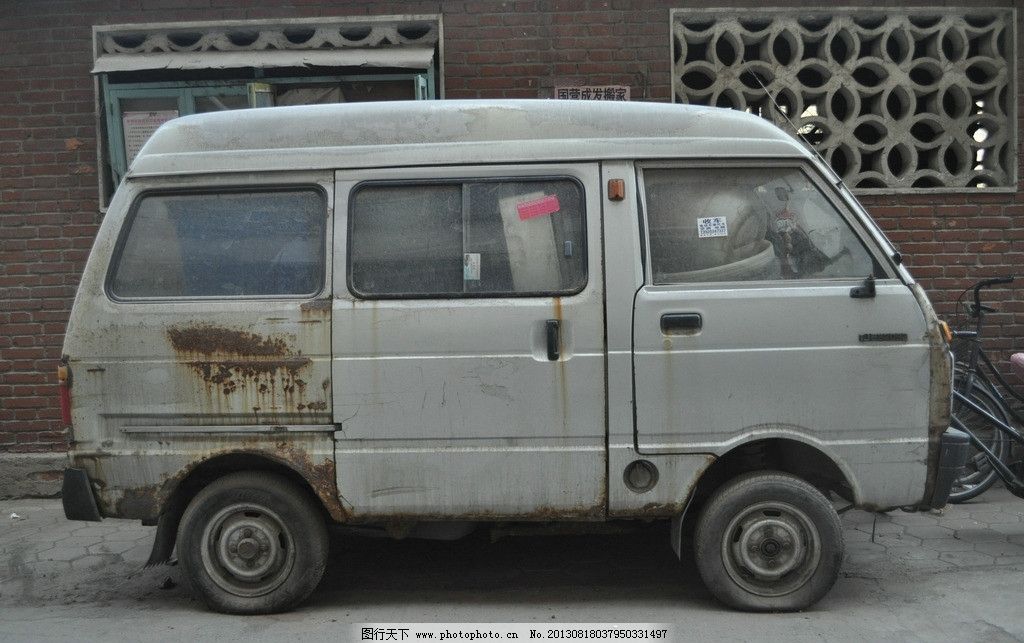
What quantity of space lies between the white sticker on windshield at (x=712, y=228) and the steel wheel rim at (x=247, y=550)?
92.4 inches

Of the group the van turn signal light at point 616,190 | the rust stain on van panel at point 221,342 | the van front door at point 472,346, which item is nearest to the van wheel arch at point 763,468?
the van front door at point 472,346

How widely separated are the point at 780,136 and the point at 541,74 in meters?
3.07

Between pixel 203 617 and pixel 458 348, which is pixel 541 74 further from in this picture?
pixel 203 617

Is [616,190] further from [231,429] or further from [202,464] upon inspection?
[202,464]

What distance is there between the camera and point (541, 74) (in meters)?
6.98

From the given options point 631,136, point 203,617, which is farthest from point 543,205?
point 203,617

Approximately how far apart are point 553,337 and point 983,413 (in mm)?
3134

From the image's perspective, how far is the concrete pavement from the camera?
421cm

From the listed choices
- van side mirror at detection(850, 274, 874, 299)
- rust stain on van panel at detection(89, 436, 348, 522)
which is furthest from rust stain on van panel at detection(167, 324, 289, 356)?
van side mirror at detection(850, 274, 874, 299)

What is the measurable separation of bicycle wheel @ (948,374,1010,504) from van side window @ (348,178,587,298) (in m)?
3.13

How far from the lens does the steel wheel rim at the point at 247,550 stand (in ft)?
14.2

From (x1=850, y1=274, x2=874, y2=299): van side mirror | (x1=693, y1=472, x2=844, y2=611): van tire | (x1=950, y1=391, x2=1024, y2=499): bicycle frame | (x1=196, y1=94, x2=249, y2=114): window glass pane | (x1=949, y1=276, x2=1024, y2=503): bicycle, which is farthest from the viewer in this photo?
(x1=196, y1=94, x2=249, y2=114): window glass pane

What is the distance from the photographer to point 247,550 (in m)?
4.32

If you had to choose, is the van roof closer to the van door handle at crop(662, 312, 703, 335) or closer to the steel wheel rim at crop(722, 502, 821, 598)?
the van door handle at crop(662, 312, 703, 335)
